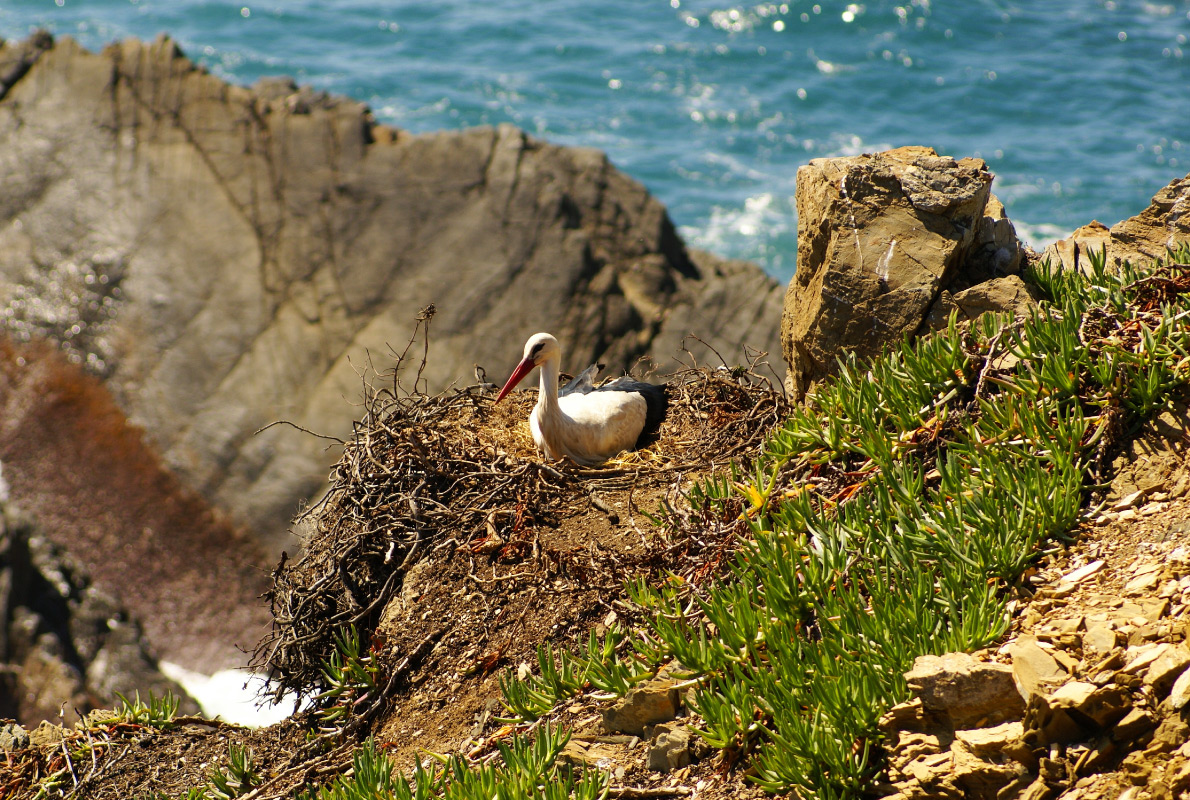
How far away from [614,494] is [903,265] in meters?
2.21

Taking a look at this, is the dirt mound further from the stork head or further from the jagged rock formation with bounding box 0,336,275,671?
the jagged rock formation with bounding box 0,336,275,671

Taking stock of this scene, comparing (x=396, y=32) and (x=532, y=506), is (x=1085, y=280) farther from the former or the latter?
(x=396, y=32)

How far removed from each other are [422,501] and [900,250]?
3.27 metres

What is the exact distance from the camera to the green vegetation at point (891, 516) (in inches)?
136

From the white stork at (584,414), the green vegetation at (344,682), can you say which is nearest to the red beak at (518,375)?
the white stork at (584,414)

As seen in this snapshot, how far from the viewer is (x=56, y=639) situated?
11883mm

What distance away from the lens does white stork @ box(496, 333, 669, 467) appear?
6.49 metres

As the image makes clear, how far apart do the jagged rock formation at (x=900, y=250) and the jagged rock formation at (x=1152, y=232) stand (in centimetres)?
50

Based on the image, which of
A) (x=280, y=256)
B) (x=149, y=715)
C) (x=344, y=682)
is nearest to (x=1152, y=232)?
(x=344, y=682)

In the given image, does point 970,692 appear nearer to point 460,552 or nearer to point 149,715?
point 460,552

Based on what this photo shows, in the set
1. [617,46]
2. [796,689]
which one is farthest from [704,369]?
[617,46]

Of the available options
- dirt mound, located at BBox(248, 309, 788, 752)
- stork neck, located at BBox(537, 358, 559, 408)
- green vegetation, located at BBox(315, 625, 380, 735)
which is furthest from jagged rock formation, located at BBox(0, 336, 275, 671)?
green vegetation, located at BBox(315, 625, 380, 735)

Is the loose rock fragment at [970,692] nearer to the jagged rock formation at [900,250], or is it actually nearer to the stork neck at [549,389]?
the jagged rock formation at [900,250]

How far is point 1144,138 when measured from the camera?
75.2 ft
